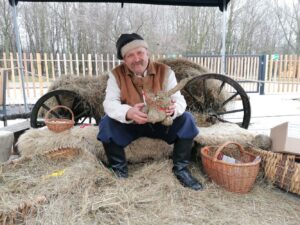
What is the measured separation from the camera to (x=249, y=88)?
929 cm

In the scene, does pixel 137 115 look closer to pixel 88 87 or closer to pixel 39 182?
pixel 39 182

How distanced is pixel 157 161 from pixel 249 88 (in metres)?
7.66

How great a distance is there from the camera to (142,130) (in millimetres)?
2248

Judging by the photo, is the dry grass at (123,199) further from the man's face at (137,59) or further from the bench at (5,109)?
the bench at (5,109)

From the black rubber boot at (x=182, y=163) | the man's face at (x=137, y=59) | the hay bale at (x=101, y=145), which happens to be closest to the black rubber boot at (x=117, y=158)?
the hay bale at (x=101, y=145)

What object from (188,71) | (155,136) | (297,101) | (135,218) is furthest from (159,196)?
(297,101)

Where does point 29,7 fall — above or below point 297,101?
above

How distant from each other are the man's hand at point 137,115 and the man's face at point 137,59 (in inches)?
13.9

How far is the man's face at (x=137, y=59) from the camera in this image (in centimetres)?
217

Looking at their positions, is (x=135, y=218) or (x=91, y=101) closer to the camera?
(x=135, y=218)

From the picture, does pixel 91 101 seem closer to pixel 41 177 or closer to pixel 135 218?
pixel 41 177

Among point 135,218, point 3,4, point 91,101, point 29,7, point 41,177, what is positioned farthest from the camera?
point 29,7

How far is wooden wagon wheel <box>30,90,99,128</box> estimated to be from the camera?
2.99m

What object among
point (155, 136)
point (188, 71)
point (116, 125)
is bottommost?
point (155, 136)
